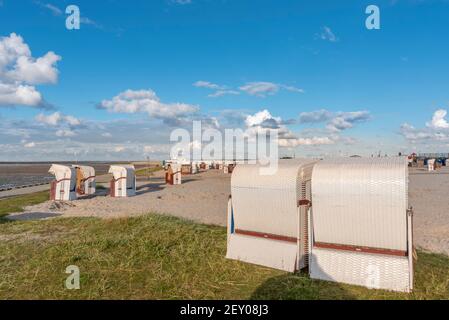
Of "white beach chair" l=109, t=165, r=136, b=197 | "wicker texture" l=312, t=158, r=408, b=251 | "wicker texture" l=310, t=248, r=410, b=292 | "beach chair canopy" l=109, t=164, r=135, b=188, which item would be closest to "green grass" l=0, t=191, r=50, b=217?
"white beach chair" l=109, t=165, r=136, b=197

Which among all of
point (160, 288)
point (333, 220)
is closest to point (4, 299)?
point (160, 288)

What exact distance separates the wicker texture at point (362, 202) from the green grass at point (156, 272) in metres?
1.03

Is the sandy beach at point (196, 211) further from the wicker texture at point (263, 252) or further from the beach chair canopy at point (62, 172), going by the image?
the wicker texture at point (263, 252)

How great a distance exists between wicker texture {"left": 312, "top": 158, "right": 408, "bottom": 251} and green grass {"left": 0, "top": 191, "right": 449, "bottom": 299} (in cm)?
103

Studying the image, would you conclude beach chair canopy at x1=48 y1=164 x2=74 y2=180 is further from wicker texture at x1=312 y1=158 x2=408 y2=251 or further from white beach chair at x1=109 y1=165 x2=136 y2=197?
wicker texture at x1=312 y1=158 x2=408 y2=251

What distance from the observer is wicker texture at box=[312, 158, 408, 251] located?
267 inches

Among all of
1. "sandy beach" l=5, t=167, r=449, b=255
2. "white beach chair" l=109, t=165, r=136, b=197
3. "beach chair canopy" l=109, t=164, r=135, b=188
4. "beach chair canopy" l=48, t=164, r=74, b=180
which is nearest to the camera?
"sandy beach" l=5, t=167, r=449, b=255

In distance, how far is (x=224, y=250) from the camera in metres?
9.75

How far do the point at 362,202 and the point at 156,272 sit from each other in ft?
15.8

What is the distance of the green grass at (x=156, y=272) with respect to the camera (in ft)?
22.4

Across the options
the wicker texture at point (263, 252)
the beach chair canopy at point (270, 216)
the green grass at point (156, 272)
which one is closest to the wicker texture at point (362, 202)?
the beach chair canopy at point (270, 216)

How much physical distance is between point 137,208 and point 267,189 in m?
13.7

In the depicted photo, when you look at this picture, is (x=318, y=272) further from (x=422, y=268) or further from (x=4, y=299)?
(x=4, y=299)

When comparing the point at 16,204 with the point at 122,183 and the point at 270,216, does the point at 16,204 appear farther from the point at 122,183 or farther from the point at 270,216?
the point at 270,216
